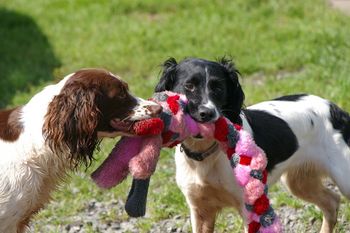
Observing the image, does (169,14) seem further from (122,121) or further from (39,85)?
(122,121)

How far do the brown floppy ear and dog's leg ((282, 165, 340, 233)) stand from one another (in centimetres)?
203

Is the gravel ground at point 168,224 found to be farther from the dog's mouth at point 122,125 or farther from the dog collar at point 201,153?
the dog's mouth at point 122,125

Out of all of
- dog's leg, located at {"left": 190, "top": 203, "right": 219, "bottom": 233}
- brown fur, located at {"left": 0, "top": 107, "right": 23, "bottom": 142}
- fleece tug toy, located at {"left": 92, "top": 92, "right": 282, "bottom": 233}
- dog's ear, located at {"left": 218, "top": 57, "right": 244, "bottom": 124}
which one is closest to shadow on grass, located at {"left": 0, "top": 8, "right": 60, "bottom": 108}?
dog's leg, located at {"left": 190, "top": 203, "right": 219, "bottom": 233}

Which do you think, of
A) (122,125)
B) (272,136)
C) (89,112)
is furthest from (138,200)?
(272,136)

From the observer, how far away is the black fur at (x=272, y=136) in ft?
18.4

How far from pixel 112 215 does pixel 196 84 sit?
67.4 inches

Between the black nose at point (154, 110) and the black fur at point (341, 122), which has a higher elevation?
the black nose at point (154, 110)

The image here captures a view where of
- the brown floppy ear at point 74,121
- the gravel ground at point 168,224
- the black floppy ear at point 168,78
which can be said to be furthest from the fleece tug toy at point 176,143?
the gravel ground at point 168,224

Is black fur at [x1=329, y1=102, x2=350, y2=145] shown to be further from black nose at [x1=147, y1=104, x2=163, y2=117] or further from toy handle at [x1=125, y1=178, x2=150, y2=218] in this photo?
toy handle at [x1=125, y1=178, x2=150, y2=218]

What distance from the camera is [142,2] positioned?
13867mm

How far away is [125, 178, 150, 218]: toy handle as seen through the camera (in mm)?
4590

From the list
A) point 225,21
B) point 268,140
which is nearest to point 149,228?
point 268,140

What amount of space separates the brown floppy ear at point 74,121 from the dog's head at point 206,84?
2.41 ft

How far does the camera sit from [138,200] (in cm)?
461
